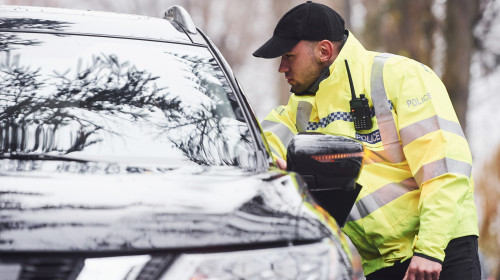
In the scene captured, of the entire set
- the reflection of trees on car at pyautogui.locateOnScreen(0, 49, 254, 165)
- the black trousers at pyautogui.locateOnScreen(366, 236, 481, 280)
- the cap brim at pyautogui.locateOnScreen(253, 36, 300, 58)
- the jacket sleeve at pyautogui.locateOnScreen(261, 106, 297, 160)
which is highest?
the cap brim at pyautogui.locateOnScreen(253, 36, 300, 58)

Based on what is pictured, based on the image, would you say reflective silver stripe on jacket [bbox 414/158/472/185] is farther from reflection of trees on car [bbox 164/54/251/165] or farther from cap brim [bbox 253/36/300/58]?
cap brim [bbox 253/36/300/58]

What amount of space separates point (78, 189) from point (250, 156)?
859mm

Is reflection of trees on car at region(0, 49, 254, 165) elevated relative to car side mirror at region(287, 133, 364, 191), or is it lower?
elevated

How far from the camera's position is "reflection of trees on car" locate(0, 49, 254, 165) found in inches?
108

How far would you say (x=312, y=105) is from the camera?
3947 mm

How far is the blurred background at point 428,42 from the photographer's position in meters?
13.5

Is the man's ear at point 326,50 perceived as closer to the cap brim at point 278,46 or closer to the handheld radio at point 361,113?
the cap brim at point 278,46

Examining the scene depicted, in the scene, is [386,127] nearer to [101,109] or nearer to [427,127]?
[427,127]

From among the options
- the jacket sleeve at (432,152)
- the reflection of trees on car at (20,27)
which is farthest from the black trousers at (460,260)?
the reflection of trees on car at (20,27)

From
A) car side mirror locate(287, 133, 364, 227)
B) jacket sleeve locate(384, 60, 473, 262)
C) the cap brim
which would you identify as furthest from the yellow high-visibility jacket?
car side mirror locate(287, 133, 364, 227)

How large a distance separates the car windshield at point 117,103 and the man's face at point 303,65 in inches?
24.5

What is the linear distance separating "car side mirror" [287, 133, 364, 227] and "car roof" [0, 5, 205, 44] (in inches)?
34.2

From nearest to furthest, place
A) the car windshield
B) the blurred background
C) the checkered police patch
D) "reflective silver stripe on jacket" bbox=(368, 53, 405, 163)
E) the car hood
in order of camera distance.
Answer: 1. the car hood
2. the car windshield
3. "reflective silver stripe on jacket" bbox=(368, 53, 405, 163)
4. the checkered police patch
5. the blurred background

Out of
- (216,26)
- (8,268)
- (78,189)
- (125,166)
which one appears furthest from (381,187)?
(216,26)
